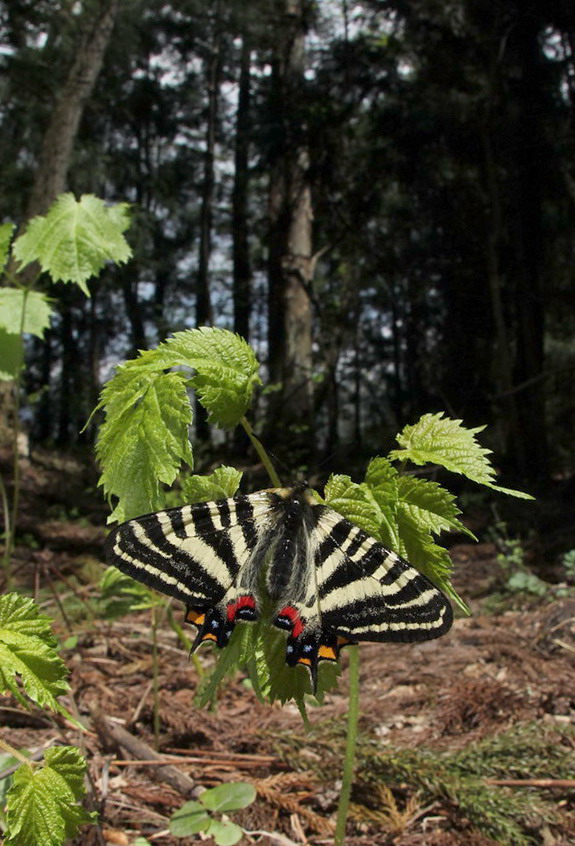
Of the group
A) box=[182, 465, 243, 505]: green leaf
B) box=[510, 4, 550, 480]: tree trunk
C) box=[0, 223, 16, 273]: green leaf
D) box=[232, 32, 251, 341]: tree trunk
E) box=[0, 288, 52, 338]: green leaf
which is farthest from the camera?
box=[232, 32, 251, 341]: tree trunk

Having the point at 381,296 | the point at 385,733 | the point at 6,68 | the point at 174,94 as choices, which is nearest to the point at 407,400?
the point at 381,296

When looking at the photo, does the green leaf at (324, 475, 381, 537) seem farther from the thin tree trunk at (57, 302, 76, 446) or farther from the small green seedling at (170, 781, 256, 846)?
the thin tree trunk at (57, 302, 76, 446)

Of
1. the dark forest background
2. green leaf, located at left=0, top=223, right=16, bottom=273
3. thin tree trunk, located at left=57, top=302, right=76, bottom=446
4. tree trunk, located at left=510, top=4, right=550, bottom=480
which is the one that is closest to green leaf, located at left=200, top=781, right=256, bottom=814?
green leaf, located at left=0, top=223, right=16, bottom=273

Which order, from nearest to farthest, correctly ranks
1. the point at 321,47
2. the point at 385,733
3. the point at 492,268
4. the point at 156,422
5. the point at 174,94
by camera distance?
the point at 156,422, the point at 385,733, the point at 492,268, the point at 321,47, the point at 174,94

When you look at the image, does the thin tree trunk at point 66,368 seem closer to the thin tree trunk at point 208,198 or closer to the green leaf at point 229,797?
Result: the thin tree trunk at point 208,198

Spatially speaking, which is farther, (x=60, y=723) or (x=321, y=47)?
(x=321, y=47)

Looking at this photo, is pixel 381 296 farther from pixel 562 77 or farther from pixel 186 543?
pixel 186 543
